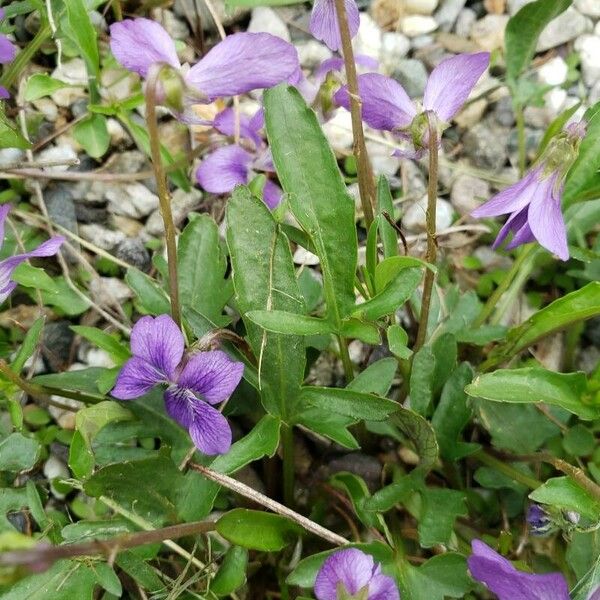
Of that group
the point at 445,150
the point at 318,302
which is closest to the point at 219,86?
the point at 318,302

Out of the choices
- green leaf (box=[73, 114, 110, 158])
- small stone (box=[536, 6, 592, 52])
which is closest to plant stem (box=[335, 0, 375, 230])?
green leaf (box=[73, 114, 110, 158])

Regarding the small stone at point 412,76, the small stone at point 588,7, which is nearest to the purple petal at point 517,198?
the small stone at point 412,76

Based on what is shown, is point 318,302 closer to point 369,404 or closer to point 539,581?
point 369,404

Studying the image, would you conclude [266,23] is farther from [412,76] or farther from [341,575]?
[341,575]

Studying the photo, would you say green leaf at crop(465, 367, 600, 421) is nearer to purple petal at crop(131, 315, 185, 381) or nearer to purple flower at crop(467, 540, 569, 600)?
purple flower at crop(467, 540, 569, 600)

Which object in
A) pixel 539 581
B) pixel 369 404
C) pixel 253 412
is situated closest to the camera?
pixel 539 581

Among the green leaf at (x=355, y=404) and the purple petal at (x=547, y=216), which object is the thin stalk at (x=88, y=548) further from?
the purple petal at (x=547, y=216)

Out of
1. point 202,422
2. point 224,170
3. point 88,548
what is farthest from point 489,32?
point 88,548
